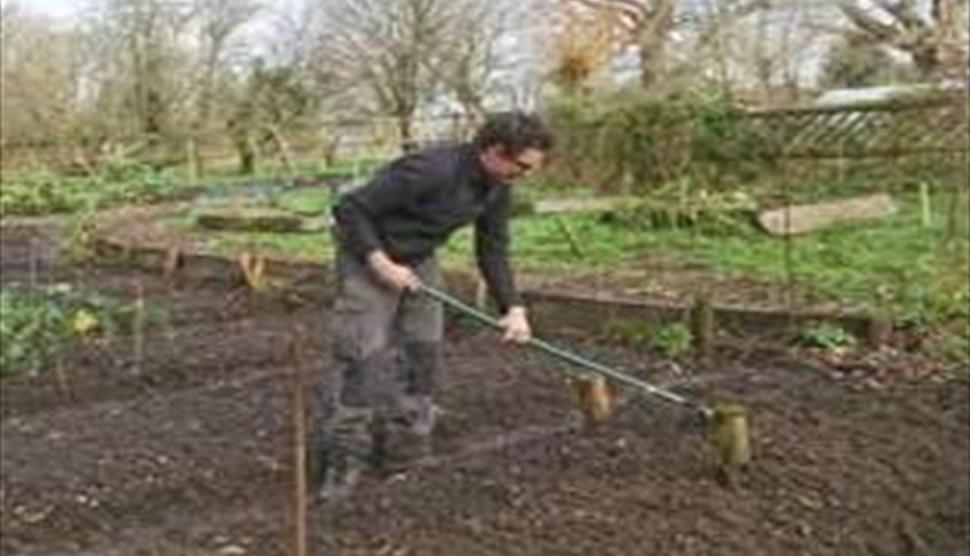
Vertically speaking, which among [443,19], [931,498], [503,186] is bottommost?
[931,498]

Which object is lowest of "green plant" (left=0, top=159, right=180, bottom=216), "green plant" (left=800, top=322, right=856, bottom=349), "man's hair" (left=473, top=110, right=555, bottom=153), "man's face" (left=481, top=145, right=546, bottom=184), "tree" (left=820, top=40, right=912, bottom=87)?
"green plant" (left=0, top=159, right=180, bottom=216)

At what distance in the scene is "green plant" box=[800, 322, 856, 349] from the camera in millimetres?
7461

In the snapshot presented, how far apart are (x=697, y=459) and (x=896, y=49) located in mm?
2904

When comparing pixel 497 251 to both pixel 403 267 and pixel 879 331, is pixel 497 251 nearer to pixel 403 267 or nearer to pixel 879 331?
pixel 403 267

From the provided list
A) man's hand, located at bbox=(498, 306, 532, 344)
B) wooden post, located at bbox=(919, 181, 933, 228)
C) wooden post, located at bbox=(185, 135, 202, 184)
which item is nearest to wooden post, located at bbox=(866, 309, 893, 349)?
man's hand, located at bbox=(498, 306, 532, 344)

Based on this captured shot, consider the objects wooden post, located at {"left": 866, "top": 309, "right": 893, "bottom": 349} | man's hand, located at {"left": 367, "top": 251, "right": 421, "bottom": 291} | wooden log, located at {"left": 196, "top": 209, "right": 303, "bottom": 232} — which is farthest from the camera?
wooden log, located at {"left": 196, "top": 209, "right": 303, "bottom": 232}

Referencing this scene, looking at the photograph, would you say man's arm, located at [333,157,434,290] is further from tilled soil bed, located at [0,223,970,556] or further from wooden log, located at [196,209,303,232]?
wooden log, located at [196,209,303,232]

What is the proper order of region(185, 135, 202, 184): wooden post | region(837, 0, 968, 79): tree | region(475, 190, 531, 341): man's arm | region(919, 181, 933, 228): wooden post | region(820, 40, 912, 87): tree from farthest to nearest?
1. region(185, 135, 202, 184): wooden post
2. region(919, 181, 933, 228): wooden post
3. region(820, 40, 912, 87): tree
4. region(837, 0, 968, 79): tree
5. region(475, 190, 531, 341): man's arm

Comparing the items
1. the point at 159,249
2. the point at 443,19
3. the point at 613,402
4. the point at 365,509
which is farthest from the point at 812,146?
the point at 365,509

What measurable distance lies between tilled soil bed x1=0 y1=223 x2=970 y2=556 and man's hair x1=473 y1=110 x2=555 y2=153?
3.27ft

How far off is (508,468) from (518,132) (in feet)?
3.48

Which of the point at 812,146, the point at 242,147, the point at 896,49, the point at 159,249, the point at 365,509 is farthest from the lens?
the point at 242,147

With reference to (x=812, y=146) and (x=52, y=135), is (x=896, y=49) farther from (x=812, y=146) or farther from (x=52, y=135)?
(x=52, y=135)

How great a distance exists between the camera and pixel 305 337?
8.59 m
